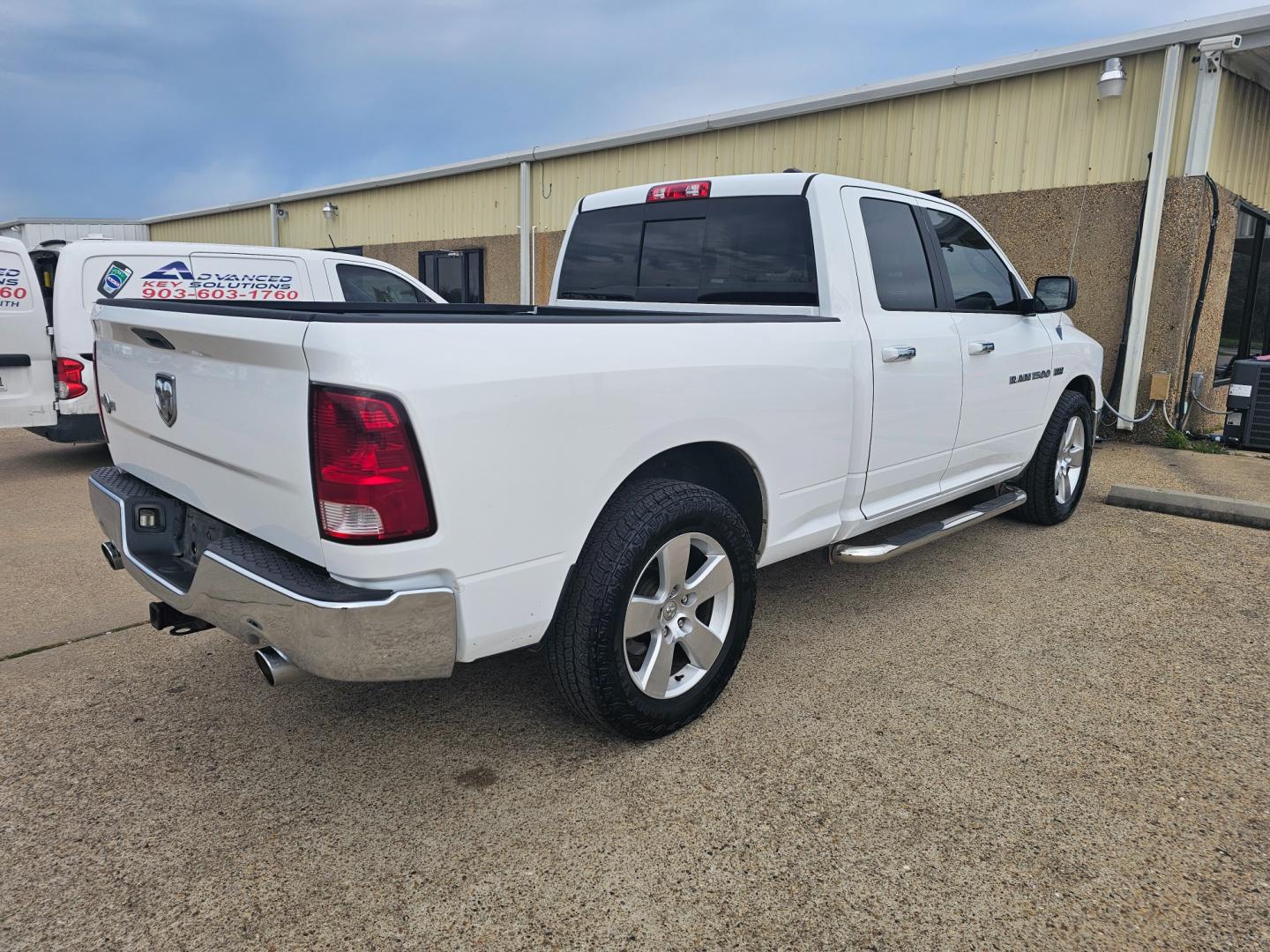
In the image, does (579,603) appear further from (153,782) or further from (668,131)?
(668,131)

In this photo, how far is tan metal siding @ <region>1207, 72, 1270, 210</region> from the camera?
26.4 feet

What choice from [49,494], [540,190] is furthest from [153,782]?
[540,190]

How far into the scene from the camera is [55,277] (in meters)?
6.89

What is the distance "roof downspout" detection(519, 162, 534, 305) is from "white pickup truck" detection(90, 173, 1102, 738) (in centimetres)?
974

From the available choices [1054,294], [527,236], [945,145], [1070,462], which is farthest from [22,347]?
[945,145]

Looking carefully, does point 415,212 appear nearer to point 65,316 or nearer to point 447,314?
point 65,316

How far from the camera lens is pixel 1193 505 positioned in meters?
5.61

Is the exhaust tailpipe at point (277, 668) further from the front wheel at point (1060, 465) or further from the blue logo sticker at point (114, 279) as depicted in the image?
the blue logo sticker at point (114, 279)

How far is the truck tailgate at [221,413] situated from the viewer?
6.91ft

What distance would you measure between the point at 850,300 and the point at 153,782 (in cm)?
292

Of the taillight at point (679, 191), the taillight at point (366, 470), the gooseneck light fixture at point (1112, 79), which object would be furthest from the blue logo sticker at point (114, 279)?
the gooseneck light fixture at point (1112, 79)

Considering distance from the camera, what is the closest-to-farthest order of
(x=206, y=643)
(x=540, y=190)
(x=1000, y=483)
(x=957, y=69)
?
(x=206, y=643) → (x=1000, y=483) → (x=957, y=69) → (x=540, y=190)

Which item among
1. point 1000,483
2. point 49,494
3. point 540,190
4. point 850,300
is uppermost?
point 540,190

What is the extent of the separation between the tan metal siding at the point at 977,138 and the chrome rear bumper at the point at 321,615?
852cm
